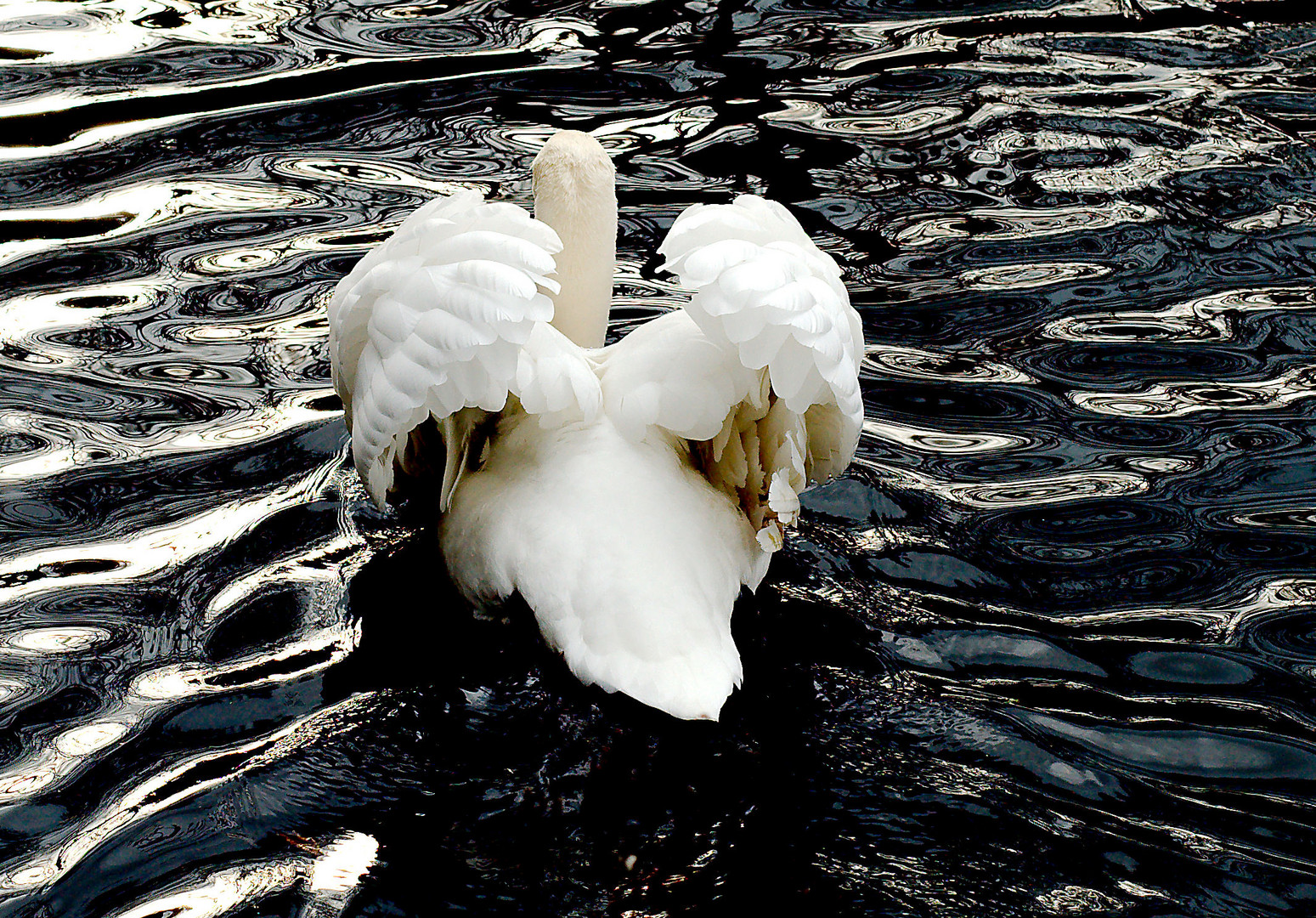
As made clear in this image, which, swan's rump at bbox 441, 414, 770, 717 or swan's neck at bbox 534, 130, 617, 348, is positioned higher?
swan's neck at bbox 534, 130, 617, 348

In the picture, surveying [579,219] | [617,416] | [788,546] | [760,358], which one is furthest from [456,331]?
[788,546]

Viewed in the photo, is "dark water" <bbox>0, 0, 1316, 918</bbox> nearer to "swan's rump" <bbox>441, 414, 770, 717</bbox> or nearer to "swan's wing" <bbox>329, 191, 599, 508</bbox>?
"swan's rump" <bbox>441, 414, 770, 717</bbox>

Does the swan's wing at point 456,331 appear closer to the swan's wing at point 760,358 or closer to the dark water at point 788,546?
the swan's wing at point 760,358

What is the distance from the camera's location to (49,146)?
8719 mm

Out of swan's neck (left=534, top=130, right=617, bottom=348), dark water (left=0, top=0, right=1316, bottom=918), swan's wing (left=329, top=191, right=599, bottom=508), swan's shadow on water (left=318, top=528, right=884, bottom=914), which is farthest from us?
swan's neck (left=534, top=130, right=617, bottom=348)

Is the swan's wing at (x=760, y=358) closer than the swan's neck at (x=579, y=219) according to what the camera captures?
Yes

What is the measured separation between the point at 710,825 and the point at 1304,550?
259 centimetres

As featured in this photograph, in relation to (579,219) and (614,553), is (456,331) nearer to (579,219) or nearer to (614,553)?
(614,553)

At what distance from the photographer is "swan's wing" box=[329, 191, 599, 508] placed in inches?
153

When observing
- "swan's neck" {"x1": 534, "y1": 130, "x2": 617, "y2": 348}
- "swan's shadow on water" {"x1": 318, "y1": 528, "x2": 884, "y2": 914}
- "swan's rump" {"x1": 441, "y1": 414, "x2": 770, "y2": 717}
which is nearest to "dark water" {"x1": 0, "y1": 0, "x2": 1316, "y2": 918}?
"swan's shadow on water" {"x1": 318, "y1": 528, "x2": 884, "y2": 914}

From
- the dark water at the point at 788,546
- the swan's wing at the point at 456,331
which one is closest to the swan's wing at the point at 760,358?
the swan's wing at the point at 456,331

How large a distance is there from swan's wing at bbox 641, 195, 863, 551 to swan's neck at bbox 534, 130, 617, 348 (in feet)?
1.91

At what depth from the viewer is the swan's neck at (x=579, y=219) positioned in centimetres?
496

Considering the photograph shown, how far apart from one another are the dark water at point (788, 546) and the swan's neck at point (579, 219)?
40.1 inches
